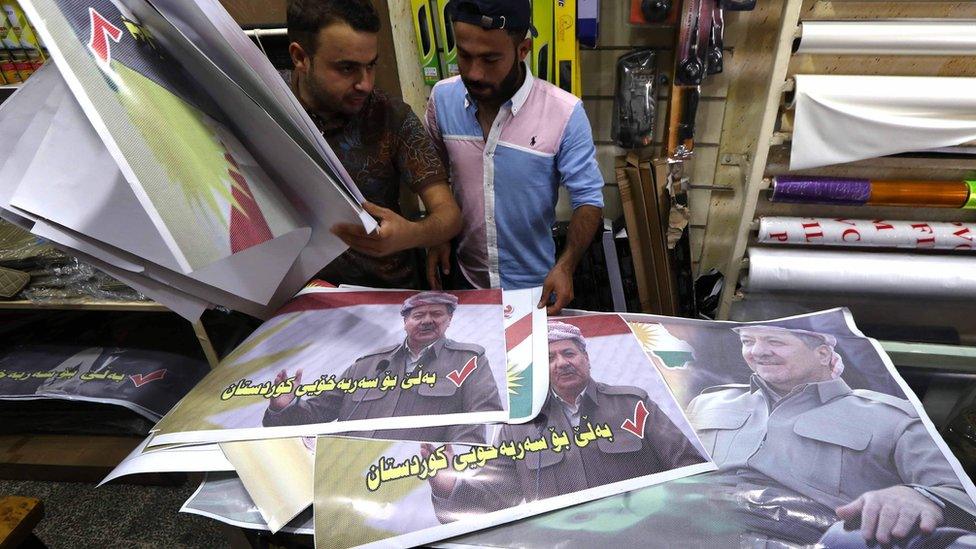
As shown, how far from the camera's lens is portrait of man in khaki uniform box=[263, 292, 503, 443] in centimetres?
58

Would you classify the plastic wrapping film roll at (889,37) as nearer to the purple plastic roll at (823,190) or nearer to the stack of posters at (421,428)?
the purple plastic roll at (823,190)

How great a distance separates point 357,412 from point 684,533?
40 cm

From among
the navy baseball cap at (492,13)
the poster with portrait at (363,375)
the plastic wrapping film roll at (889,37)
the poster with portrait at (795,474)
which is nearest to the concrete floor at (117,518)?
the poster with portrait at (363,375)

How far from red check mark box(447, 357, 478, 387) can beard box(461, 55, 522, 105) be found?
69cm

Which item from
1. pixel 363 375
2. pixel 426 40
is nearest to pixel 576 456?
pixel 363 375

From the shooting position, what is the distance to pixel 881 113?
4.17ft

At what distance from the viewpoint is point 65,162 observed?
18.5 inches

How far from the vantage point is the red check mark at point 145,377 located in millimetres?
1418

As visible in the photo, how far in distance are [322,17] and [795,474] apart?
1.01 m

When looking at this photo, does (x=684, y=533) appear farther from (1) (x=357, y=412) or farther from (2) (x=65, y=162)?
(2) (x=65, y=162)

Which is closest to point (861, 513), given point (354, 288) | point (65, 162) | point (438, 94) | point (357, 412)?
point (357, 412)

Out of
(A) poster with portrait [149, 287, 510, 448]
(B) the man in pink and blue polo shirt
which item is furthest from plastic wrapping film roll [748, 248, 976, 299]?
(A) poster with portrait [149, 287, 510, 448]

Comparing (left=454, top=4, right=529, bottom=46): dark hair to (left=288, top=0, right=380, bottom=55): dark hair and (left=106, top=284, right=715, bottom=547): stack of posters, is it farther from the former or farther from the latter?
(left=106, top=284, right=715, bottom=547): stack of posters

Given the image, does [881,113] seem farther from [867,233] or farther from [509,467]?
[509,467]
